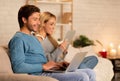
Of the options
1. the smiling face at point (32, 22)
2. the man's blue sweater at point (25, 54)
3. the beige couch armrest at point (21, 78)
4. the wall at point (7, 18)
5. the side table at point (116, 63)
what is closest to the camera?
the beige couch armrest at point (21, 78)

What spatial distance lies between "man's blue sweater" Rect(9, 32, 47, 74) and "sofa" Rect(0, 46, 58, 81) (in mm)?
58

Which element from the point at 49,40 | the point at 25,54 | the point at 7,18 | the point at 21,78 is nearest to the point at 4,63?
the point at 25,54

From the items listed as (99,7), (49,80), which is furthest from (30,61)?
(99,7)

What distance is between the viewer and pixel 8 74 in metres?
2.18

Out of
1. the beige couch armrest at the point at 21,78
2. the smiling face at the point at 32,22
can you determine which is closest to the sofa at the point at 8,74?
the beige couch armrest at the point at 21,78

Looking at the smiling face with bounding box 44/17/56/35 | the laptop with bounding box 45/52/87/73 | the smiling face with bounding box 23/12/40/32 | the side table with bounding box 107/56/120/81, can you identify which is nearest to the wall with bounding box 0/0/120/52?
the side table with bounding box 107/56/120/81

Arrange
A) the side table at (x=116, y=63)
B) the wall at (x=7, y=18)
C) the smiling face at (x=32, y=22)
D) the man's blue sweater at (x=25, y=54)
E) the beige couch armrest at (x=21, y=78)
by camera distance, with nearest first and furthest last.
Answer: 1. the beige couch armrest at (x=21, y=78)
2. the man's blue sweater at (x=25, y=54)
3. the smiling face at (x=32, y=22)
4. the wall at (x=7, y=18)
5. the side table at (x=116, y=63)

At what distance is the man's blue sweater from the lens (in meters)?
2.35

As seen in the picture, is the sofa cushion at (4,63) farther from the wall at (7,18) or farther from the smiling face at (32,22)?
the wall at (7,18)

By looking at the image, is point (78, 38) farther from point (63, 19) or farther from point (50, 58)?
point (50, 58)

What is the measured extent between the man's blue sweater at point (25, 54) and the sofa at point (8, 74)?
0.06 m

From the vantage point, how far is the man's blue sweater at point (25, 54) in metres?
2.35

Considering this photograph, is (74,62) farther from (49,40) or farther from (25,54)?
(49,40)

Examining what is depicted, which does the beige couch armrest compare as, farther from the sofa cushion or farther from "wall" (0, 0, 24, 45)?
"wall" (0, 0, 24, 45)
